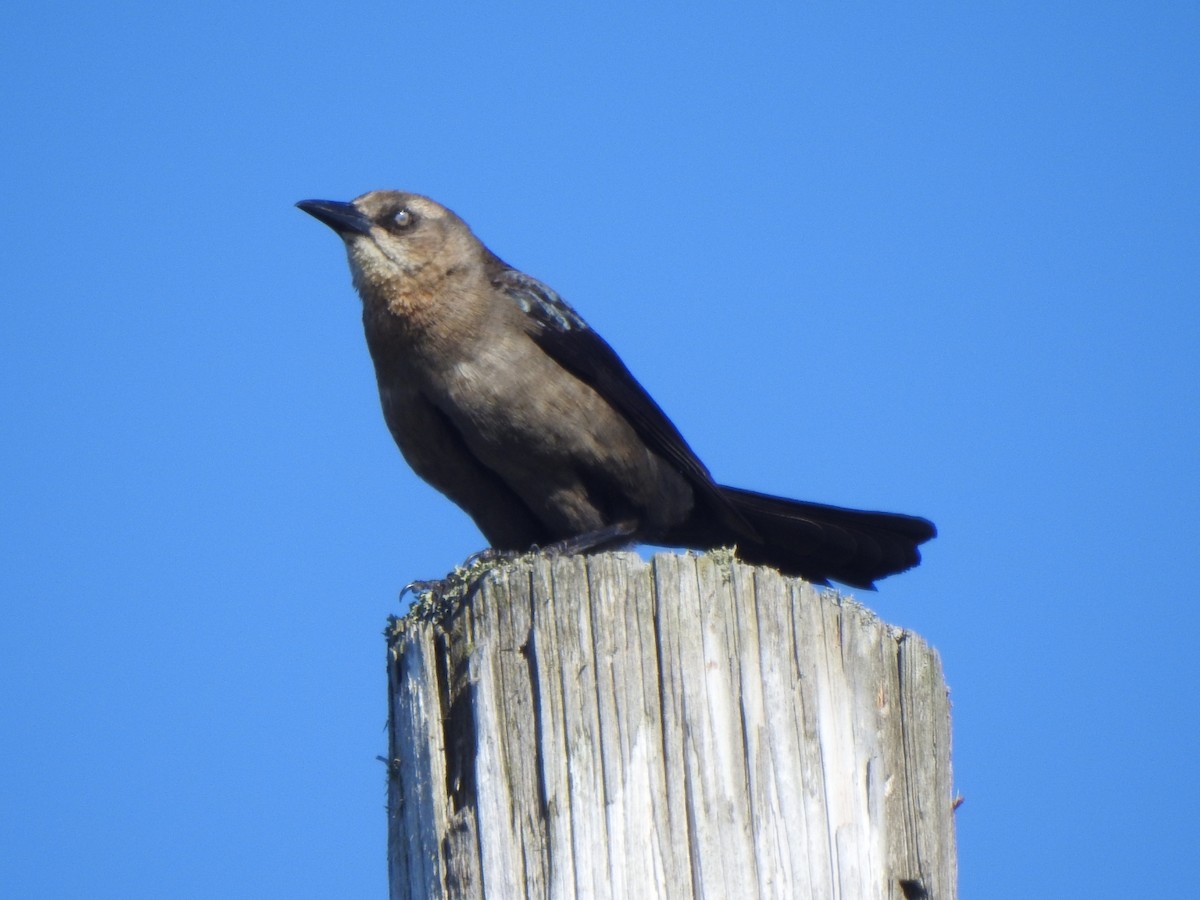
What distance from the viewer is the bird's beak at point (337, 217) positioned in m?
6.22

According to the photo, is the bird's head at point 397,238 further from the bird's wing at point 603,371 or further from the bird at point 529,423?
the bird's wing at point 603,371

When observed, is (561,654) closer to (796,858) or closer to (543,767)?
(543,767)

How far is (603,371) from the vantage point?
6.11m

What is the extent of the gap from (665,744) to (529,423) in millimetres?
2894

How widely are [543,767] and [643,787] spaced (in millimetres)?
210

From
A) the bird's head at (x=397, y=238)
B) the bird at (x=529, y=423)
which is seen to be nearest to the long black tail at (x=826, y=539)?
the bird at (x=529, y=423)

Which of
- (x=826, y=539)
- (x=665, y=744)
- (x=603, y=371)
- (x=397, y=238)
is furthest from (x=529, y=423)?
(x=665, y=744)

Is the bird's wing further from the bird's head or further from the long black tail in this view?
the bird's head

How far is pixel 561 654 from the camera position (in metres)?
3.00

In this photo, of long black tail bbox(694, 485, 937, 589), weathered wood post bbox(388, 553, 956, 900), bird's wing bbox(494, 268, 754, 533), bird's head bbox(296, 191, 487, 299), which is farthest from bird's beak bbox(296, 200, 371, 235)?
weathered wood post bbox(388, 553, 956, 900)

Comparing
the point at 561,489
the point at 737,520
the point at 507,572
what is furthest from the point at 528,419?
the point at 507,572

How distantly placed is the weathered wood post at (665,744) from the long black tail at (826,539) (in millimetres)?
2609

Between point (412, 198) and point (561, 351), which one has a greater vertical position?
point (412, 198)

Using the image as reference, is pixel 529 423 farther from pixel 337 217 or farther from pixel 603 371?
pixel 337 217
